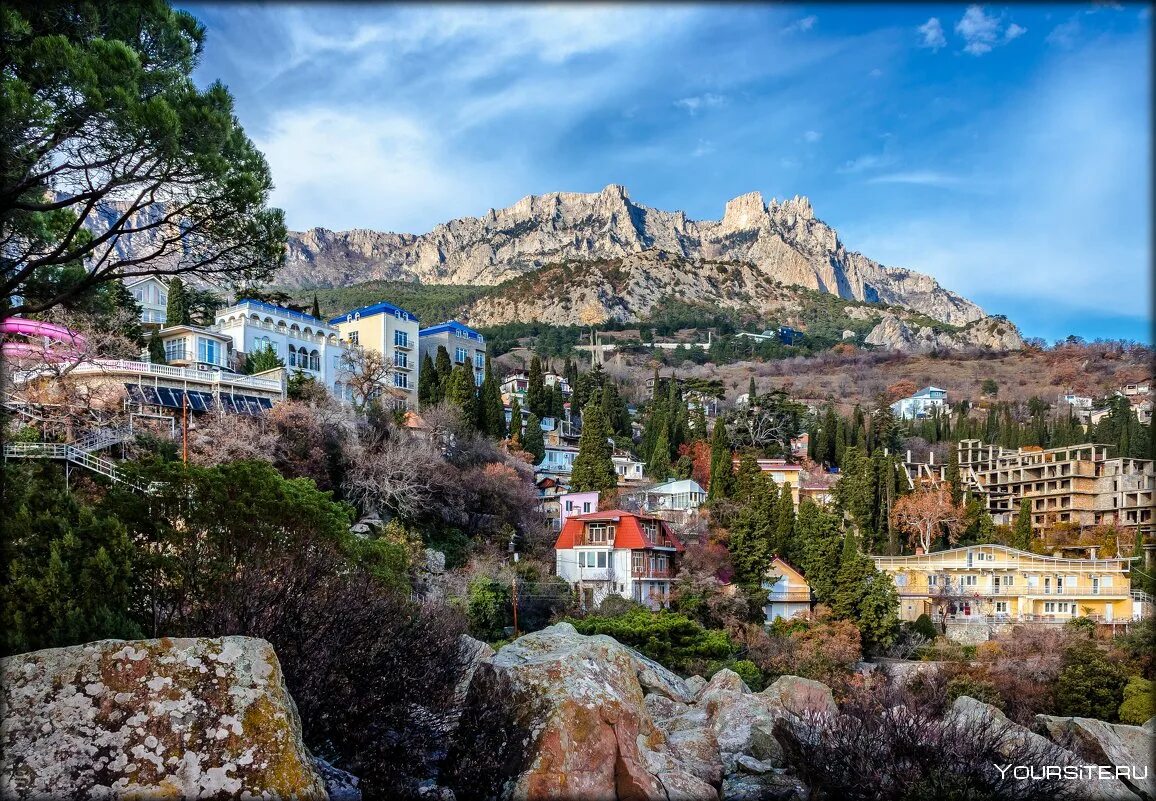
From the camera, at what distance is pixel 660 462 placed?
45.0 meters

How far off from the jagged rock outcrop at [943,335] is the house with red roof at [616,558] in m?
91.1

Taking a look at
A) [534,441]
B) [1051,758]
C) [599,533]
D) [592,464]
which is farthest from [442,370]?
[1051,758]

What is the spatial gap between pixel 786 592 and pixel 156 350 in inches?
1102

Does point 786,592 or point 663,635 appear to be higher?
point 663,635

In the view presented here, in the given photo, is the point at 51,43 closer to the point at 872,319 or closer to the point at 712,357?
the point at 712,357

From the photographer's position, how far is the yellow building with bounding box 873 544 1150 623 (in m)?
36.1

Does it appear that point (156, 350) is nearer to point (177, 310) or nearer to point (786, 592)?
point (177, 310)

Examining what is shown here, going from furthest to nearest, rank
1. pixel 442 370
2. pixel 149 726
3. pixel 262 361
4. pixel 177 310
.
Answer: pixel 442 370, pixel 177 310, pixel 262 361, pixel 149 726

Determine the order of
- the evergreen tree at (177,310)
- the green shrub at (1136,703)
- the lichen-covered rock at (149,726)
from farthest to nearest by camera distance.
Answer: the evergreen tree at (177,310), the green shrub at (1136,703), the lichen-covered rock at (149,726)

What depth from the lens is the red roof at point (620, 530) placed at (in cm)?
3016

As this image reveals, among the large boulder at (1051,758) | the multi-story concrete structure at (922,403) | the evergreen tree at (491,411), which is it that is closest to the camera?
the large boulder at (1051,758)

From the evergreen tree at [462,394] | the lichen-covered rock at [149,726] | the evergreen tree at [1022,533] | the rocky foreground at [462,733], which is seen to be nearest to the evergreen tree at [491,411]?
the evergreen tree at [462,394]

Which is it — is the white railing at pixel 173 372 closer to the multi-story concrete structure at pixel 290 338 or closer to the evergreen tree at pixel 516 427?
the multi-story concrete structure at pixel 290 338

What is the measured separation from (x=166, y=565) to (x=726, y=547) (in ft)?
86.2
